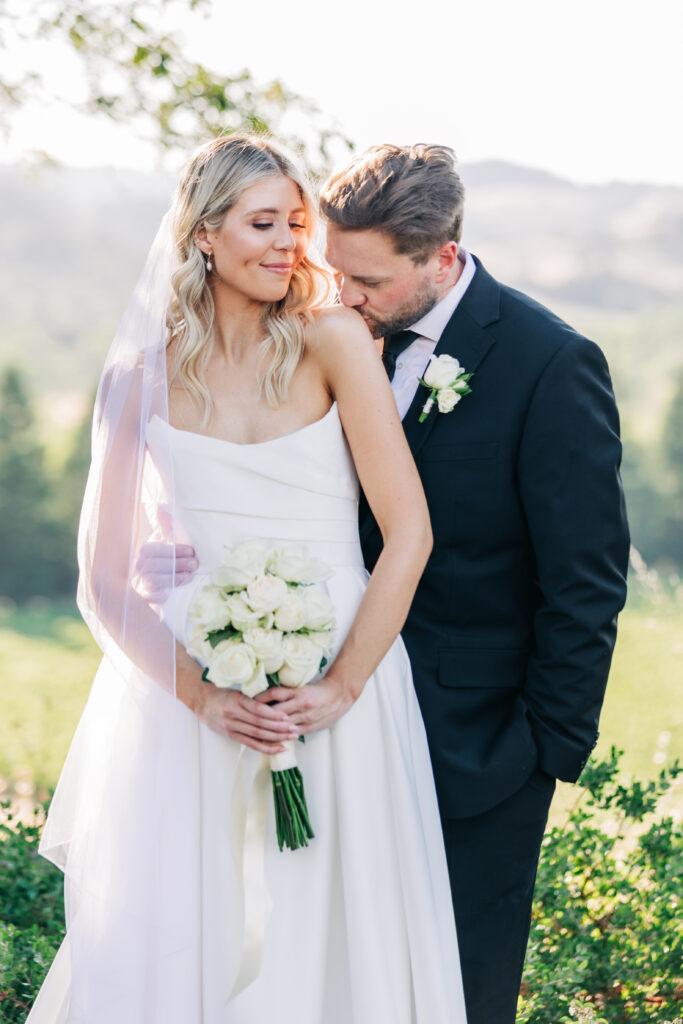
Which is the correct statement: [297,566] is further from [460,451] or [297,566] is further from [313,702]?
[460,451]

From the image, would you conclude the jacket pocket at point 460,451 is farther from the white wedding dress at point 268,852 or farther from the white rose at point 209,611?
the white rose at point 209,611

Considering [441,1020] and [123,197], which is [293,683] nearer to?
[441,1020]

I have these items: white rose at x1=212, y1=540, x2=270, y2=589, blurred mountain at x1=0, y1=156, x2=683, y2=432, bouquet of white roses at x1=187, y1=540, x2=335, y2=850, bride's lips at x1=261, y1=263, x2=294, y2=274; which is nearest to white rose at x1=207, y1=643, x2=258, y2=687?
bouquet of white roses at x1=187, y1=540, x2=335, y2=850

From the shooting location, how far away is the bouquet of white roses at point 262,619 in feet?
7.38

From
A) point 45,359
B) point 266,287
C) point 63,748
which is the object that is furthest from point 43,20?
point 45,359

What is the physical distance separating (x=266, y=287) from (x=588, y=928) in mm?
2678

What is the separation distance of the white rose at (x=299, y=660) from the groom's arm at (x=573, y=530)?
2.29 ft

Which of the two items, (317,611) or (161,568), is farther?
(161,568)

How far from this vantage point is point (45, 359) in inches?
564

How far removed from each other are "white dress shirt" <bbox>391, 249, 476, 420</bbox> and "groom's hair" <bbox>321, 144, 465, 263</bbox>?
14 cm

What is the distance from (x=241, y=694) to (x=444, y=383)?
3.07 ft

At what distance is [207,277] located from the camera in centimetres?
278

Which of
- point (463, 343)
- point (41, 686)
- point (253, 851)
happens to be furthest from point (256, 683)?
point (41, 686)

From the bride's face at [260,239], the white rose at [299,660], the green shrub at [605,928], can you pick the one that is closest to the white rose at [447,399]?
the bride's face at [260,239]
